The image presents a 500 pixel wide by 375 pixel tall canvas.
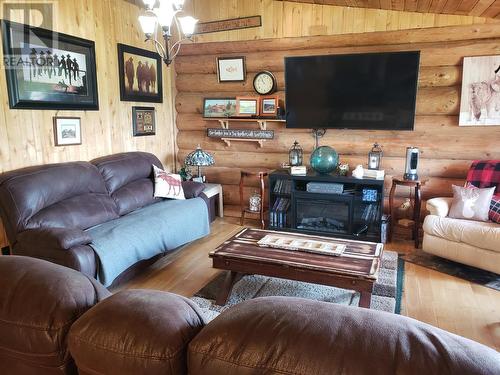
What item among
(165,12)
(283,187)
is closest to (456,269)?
(283,187)

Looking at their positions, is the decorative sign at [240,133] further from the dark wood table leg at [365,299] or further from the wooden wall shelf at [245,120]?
the dark wood table leg at [365,299]

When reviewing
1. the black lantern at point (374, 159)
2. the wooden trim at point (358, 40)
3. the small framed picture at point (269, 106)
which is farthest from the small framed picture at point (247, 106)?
the black lantern at point (374, 159)

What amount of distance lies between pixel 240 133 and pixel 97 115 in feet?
5.52

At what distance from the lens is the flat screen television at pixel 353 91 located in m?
3.99

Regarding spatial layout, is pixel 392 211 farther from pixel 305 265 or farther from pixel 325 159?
pixel 305 265

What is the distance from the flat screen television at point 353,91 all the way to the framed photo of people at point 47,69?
6.97 ft

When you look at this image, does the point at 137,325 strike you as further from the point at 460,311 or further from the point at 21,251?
the point at 460,311

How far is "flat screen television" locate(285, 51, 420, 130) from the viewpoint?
13.1 feet

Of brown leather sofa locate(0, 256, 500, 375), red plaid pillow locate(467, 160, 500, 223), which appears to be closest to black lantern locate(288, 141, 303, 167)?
red plaid pillow locate(467, 160, 500, 223)

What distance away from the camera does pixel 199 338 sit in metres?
0.81

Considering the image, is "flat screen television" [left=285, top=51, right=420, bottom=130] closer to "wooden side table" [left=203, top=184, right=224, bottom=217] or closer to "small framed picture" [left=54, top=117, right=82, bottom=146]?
"wooden side table" [left=203, top=184, right=224, bottom=217]

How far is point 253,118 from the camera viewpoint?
15.3ft

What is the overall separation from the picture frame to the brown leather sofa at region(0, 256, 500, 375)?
4.02 m

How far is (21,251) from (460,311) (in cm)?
313
